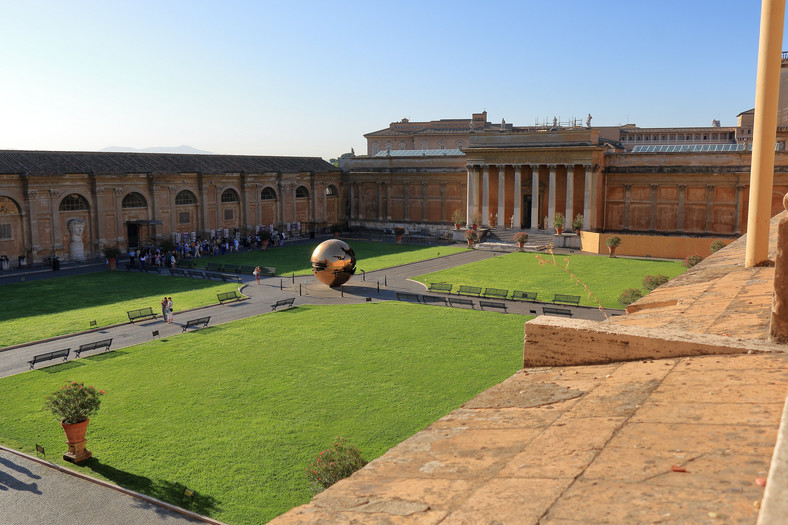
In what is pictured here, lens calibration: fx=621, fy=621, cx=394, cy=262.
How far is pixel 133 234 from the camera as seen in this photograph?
56969mm

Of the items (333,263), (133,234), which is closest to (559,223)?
(333,263)

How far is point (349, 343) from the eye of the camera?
1043 inches

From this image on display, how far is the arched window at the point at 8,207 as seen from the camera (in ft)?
156

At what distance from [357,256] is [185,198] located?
1882cm

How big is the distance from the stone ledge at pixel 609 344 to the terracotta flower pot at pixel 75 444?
12327mm

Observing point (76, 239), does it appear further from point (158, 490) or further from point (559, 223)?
point (559, 223)

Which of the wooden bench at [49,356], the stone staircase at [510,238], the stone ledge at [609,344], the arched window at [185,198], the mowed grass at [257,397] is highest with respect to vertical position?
the arched window at [185,198]

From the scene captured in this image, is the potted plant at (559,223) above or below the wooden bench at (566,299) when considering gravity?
above

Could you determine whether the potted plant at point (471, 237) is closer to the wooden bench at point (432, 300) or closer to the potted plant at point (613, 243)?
the potted plant at point (613, 243)

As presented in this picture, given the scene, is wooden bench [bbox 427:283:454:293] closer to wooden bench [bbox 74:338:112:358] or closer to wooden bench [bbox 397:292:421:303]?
wooden bench [bbox 397:292:421:303]

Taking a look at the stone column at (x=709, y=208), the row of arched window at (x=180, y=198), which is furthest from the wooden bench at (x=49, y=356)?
the stone column at (x=709, y=208)

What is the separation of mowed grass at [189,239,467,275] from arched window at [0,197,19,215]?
1418cm

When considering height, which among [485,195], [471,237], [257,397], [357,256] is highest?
[485,195]

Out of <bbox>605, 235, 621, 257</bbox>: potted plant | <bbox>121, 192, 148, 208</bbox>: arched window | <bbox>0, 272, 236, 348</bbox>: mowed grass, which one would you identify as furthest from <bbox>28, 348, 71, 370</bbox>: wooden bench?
<bbox>605, 235, 621, 257</bbox>: potted plant
